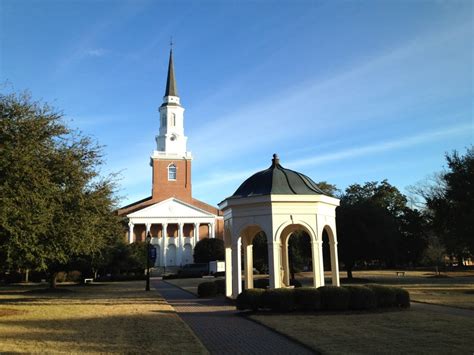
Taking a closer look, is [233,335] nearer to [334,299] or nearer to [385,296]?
[334,299]

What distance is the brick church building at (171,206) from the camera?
78625 mm

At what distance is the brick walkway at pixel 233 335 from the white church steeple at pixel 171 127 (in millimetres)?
64960

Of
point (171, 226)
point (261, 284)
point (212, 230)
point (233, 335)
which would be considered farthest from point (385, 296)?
point (171, 226)

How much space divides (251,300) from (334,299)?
114 inches

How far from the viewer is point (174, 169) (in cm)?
8225

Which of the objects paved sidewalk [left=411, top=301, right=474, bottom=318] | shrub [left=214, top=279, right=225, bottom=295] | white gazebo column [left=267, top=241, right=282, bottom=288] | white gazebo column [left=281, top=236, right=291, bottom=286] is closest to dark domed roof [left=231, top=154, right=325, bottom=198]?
white gazebo column [left=267, top=241, right=282, bottom=288]

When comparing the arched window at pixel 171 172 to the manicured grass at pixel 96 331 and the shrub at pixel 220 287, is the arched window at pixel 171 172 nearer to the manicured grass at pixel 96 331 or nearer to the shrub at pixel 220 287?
A: the shrub at pixel 220 287

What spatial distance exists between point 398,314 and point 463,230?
15914 mm

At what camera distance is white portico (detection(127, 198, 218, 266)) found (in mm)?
78250

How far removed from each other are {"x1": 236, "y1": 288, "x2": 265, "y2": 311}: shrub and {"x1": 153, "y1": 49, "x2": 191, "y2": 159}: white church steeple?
2609 inches

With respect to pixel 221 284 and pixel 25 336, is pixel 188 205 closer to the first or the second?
pixel 221 284

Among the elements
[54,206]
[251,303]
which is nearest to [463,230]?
[251,303]

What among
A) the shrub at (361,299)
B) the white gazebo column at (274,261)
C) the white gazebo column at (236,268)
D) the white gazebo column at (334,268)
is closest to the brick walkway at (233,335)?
the white gazebo column at (236,268)

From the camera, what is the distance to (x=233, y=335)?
11.9 m
